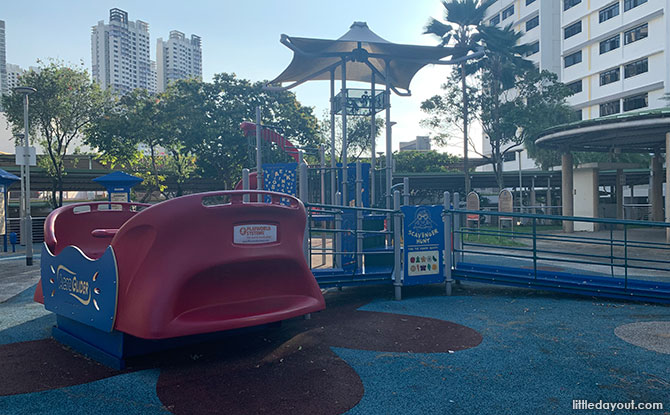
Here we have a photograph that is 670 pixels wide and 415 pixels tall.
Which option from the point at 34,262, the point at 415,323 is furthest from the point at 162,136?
the point at 415,323

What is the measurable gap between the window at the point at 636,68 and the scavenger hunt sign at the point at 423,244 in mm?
38088

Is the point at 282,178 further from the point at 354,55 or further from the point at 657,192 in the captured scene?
the point at 657,192

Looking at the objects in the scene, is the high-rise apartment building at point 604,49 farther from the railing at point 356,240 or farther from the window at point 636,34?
the railing at point 356,240

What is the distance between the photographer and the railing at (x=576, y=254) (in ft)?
22.0

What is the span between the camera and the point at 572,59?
45.2 metres

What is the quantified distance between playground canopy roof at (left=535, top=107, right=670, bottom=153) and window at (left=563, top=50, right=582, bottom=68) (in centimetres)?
2608

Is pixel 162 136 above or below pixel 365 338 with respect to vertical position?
above

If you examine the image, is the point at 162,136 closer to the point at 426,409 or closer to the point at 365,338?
the point at 365,338

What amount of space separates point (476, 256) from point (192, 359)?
10602mm

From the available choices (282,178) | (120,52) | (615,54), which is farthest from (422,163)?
(120,52)

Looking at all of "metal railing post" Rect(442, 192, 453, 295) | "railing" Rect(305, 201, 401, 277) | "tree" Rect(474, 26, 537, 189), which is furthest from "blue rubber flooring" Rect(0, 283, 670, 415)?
"tree" Rect(474, 26, 537, 189)

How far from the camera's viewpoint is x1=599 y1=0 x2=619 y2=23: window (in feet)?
128

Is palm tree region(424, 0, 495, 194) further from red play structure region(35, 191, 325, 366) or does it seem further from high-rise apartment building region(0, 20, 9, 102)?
high-rise apartment building region(0, 20, 9, 102)

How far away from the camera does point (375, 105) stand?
33.0 feet
